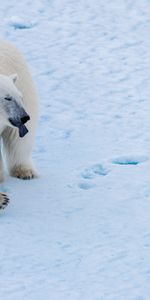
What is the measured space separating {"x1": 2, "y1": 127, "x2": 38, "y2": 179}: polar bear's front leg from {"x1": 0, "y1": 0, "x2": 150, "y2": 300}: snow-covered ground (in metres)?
0.08

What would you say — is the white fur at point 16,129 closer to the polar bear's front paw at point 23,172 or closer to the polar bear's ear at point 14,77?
the polar bear's front paw at point 23,172

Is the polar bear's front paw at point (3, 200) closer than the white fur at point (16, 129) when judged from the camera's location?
Yes

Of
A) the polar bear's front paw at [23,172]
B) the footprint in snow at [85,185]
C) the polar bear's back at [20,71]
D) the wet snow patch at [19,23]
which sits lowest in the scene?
the wet snow patch at [19,23]

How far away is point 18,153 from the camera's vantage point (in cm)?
577

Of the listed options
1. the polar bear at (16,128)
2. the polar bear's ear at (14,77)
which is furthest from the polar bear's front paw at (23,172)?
the polar bear's ear at (14,77)

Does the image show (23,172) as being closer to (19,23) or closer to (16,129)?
(16,129)

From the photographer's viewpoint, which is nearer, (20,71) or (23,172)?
(20,71)

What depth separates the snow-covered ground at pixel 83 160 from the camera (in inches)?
178

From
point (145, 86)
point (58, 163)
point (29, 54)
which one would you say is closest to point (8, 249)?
point (58, 163)

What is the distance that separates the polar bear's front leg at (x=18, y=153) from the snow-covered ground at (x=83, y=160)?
79 mm

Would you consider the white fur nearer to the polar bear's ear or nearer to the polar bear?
the polar bear

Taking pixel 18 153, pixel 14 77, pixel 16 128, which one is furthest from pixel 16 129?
pixel 14 77

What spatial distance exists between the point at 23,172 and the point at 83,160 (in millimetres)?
560

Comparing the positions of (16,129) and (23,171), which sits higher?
(16,129)
